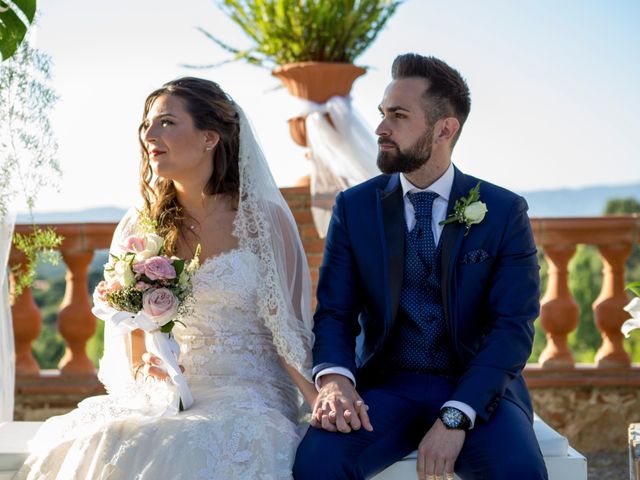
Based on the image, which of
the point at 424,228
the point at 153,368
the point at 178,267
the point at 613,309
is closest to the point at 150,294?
the point at 178,267

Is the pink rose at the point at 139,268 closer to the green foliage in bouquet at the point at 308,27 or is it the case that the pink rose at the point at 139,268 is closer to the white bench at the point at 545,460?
the white bench at the point at 545,460

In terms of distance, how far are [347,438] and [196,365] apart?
0.74m

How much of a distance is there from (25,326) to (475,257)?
2888mm

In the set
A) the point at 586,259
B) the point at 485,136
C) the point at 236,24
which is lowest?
the point at 586,259

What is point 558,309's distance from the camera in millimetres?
5555

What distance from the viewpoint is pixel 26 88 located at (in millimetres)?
4062

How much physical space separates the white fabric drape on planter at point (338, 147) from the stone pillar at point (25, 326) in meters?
1.59

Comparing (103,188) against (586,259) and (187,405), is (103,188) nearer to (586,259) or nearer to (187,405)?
(586,259)

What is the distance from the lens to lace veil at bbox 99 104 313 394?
11.8 ft

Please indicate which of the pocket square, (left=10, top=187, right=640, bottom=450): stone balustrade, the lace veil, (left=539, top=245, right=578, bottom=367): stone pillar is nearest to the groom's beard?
the pocket square

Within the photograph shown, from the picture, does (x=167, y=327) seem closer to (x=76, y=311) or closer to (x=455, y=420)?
(x=455, y=420)

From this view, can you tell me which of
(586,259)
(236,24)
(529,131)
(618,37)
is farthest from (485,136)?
(236,24)

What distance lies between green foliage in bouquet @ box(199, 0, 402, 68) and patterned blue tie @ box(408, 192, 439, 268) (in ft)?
8.36

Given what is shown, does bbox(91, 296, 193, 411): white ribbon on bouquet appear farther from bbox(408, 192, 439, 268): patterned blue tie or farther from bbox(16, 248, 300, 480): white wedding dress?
bbox(408, 192, 439, 268): patterned blue tie
